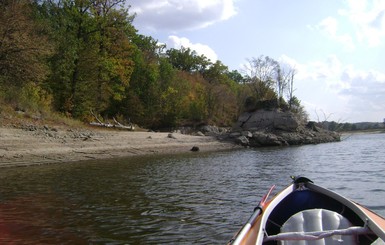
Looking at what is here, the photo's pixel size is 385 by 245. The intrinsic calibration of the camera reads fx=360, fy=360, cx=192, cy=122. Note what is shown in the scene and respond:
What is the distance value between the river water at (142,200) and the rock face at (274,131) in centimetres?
2186

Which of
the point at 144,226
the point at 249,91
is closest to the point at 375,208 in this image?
the point at 144,226

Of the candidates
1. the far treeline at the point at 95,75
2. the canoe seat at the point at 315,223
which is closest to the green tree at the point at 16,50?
the far treeline at the point at 95,75

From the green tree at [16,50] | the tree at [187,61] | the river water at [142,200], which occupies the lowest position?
the river water at [142,200]

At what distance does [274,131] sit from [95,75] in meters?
22.9

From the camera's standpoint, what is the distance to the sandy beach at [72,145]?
65.8ft

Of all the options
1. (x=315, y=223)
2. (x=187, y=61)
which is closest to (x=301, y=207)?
(x=315, y=223)

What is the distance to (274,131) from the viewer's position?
45.3 metres

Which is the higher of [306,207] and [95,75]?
[95,75]

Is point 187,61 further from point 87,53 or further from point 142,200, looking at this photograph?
point 142,200

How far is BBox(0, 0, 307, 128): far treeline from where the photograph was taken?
24.5 meters

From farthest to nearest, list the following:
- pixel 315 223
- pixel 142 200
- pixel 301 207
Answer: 1. pixel 142 200
2. pixel 301 207
3. pixel 315 223

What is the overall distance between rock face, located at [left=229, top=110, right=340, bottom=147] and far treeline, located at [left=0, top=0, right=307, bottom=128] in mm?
2431

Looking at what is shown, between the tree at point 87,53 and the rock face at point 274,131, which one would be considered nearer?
the tree at point 87,53

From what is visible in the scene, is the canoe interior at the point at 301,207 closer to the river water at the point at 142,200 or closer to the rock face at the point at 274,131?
the river water at the point at 142,200
